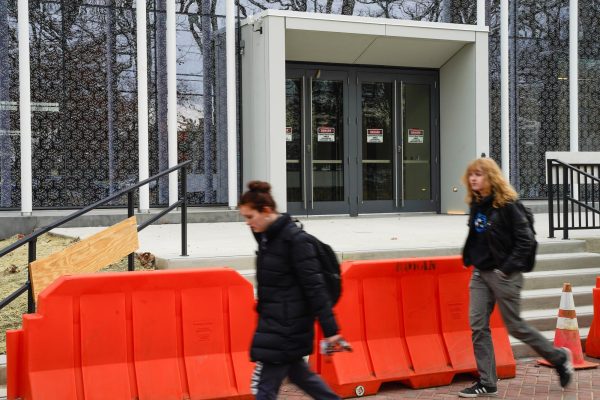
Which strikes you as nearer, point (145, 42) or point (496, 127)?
point (145, 42)

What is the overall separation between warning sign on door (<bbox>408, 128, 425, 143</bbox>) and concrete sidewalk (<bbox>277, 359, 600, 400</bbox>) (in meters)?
9.20

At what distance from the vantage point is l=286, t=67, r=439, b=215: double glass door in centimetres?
1489

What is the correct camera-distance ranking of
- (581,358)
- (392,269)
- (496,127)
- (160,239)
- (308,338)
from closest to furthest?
(308,338), (392,269), (581,358), (160,239), (496,127)

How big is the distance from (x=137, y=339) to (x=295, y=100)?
31.5 feet

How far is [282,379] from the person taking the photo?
4.57 m

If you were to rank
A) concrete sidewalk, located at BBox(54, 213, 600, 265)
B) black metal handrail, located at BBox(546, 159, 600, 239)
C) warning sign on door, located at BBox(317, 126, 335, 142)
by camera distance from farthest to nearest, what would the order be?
1. warning sign on door, located at BBox(317, 126, 335, 142)
2. black metal handrail, located at BBox(546, 159, 600, 239)
3. concrete sidewalk, located at BBox(54, 213, 600, 265)

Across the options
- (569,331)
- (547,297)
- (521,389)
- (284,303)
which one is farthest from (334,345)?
(547,297)

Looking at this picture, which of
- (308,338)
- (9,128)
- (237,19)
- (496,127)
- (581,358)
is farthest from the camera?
(496,127)

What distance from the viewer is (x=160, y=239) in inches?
432

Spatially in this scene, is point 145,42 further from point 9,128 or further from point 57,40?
point 9,128

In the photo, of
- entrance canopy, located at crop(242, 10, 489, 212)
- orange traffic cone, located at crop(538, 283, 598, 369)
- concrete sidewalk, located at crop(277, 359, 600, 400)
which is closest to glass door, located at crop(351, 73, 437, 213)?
entrance canopy, located at crop(242, 10, 489, 212)

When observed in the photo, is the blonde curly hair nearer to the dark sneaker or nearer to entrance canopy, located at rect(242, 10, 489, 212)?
the dark sneaker

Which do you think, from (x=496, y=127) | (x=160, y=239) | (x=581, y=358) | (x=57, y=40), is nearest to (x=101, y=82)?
(x=57, y=40)

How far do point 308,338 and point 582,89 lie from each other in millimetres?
14251
